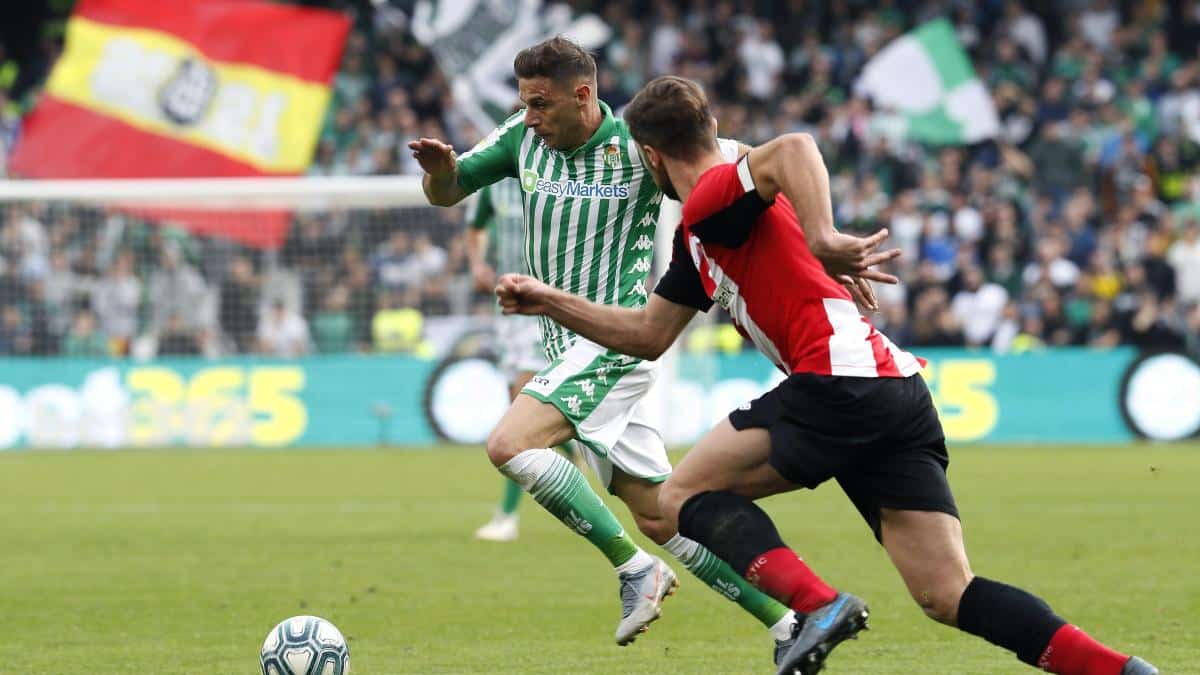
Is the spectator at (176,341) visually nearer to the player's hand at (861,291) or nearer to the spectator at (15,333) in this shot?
the spectator at (15,333)

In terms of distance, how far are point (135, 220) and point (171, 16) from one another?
4879mm

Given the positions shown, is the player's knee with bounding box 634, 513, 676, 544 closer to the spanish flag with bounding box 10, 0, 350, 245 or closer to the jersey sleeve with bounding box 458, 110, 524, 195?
the jersey sleeve with bounding box 458, 110, 524, 195

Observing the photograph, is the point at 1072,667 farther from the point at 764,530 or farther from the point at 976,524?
the point at 976,524

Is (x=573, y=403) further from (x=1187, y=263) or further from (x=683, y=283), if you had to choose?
(x=1187, y=263)

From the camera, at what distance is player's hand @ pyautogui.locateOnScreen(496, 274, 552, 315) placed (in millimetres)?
5523

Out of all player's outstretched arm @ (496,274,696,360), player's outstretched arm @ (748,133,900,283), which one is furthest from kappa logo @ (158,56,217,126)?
player's outstretched arm @ (748,133,900,283)

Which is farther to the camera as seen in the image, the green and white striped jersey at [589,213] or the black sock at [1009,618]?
the green and white striped jersey at [589,213]

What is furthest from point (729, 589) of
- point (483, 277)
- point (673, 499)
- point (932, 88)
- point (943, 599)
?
point (932, 88)

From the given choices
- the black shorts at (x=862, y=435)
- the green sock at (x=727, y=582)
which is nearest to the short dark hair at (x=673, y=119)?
the black shorts at (x=862, y=435)

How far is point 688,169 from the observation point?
555cm

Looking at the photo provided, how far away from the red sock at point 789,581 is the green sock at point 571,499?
1.62m

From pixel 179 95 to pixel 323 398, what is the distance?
5.98 metres

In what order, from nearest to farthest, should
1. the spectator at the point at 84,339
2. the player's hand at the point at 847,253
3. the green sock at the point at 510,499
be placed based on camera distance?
1. the player's hand at the point at 847,253
2. the green sock at the point at 510,499
3. the spectator at the point at 84,339

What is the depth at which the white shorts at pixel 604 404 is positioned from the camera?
→ 7285mm
